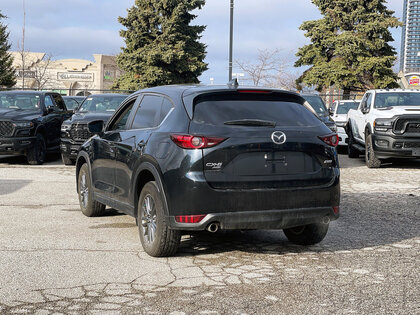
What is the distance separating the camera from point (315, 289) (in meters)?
4.73

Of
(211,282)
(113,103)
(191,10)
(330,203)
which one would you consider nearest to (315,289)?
(211,282)

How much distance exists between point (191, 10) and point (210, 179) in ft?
144

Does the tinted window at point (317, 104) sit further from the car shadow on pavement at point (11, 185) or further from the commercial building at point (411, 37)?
the commercial building at point (411, 37)

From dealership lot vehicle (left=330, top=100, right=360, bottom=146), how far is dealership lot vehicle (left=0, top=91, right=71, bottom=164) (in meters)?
8.89

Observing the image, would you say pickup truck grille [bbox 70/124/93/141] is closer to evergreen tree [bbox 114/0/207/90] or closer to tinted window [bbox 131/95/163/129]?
tinted window [bbox 131/95/163/129]

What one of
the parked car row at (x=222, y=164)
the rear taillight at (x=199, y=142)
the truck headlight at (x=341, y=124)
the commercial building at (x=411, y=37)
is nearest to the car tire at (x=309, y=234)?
the parked car row at (x=222, y=164)

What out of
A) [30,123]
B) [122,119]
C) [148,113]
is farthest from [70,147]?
[148,113]

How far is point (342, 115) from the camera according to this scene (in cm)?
2083

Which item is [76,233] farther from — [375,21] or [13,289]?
[375,21]

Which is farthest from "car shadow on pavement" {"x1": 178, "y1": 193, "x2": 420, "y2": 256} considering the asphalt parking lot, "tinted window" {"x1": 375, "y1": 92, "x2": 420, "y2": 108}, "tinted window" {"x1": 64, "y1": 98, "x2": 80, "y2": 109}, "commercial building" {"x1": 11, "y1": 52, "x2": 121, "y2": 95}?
"commercial building" {"x1": 11, "y1": 52, "x2": 121, "y2": 95}

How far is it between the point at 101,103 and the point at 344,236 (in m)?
10.3

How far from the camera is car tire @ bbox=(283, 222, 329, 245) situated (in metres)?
6.20

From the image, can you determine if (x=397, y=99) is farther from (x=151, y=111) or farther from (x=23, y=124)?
(x=151, y=111)

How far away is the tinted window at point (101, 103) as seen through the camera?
15.7 m
